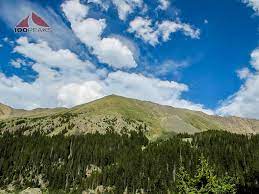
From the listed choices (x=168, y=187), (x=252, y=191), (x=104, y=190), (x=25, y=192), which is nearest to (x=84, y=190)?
(x=104, y=190)

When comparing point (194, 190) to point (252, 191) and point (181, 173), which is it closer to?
point (181, 173)

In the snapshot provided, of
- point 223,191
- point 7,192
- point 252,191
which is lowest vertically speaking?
point 7,192

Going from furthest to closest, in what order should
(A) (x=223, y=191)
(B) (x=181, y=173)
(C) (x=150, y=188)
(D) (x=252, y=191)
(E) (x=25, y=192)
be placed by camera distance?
1. (C) (x=150, y=188)
2. (E) (x=25, y=192)
3. (D) (x=252, y=191)
4. (B) (x=181, y=173)
5. (A) (x=223, y=191)

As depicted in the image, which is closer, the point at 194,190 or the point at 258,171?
the point at 194,190

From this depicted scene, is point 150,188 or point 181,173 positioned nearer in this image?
point 181,173

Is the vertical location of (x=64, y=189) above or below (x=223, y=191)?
below

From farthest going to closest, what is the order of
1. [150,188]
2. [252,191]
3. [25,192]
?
[150,188] < [25,192] < [252,191]

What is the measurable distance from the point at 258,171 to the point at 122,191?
11263cm

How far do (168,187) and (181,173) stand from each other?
566ft

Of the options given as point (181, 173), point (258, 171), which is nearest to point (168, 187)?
point (258, 171)

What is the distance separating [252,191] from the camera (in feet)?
307

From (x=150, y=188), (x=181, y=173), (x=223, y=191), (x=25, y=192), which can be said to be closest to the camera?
(x=223, y=191)

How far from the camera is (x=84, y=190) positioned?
19738 centimetres

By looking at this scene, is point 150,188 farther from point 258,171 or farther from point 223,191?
point 223,191
